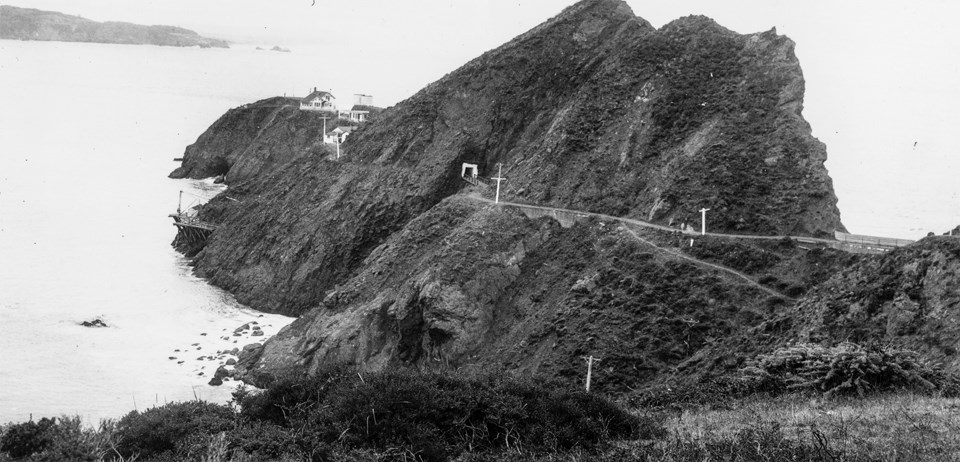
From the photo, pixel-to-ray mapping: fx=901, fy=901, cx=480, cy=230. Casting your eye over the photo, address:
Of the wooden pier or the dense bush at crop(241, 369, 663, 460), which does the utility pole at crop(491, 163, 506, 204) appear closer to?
the wooden pier

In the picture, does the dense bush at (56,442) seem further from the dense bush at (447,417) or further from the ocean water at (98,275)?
the ocean water at (98,275)

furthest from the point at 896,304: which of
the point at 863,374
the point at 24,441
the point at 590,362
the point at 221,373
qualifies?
the point at 221,373

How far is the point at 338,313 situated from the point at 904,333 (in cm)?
1758

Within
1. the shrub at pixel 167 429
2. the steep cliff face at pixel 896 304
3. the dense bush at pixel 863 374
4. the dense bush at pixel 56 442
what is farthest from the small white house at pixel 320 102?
the dense bush at pixel 863 374

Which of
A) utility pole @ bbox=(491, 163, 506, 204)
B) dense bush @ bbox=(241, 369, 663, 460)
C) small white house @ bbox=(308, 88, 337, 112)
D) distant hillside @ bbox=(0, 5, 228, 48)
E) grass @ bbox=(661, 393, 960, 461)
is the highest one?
distant hillside @ bbox=(0, 5, 228, 48)

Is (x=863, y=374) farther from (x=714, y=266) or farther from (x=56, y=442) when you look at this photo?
(x=714, y=266)

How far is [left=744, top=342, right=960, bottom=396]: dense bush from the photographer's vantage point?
1311 centimetres

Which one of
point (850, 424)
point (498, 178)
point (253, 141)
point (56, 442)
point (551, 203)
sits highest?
point (253, 141)

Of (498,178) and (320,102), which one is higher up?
(320,102)

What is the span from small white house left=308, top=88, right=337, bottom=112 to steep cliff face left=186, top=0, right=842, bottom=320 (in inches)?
877

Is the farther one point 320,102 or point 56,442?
point 320,102

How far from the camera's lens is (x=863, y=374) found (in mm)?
13148

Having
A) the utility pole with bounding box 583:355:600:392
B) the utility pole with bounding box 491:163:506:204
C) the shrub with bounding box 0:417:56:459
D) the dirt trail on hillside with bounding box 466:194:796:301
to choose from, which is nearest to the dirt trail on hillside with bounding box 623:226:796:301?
the dirt trail on hillside with bounding box 466:194:796:301

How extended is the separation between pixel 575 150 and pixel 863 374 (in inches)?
808
